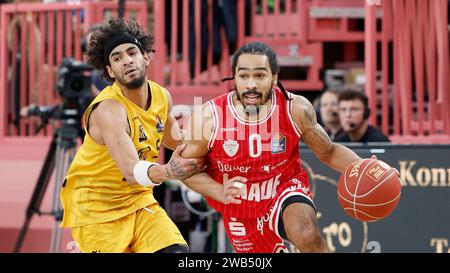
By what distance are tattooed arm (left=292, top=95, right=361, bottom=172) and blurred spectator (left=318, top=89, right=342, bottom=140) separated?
2.29 meters

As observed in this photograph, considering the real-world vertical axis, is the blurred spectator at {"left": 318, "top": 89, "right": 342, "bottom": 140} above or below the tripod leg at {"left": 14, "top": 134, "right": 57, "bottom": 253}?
above

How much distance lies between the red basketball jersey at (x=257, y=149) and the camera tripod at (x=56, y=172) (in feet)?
8.38

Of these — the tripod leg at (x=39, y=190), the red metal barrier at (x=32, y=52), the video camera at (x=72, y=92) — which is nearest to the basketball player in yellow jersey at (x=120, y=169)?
the video camera at (x=72, y=92)

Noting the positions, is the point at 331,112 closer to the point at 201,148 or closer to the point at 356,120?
the point at 356,120

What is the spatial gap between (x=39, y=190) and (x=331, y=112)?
8.89 feet

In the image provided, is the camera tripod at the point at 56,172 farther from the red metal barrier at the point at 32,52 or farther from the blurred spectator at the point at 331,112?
the blurred spectator at the point at 331,112

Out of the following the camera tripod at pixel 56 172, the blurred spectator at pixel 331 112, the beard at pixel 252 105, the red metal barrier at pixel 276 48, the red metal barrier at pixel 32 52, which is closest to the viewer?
the beard at pixel 252 105

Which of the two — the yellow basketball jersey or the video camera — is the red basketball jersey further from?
the video camera

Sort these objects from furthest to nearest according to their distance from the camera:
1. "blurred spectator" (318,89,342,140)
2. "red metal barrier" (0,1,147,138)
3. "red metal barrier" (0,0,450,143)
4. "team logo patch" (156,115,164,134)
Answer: "red metal barrier" (0,1,147,138) → "red metal barrier" (0,0,450,143) → "blurred spectator" (318,89,342,140) → "team logo patch" (156,115,164,134)

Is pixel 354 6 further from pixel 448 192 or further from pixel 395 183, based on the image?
pixel 395 183

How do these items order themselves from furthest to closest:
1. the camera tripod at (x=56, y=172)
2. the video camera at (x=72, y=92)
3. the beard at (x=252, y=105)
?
the camera tripod at (x=56, y=172), the video camera at (x=72, y=92), the beard at (x=252, y=105)

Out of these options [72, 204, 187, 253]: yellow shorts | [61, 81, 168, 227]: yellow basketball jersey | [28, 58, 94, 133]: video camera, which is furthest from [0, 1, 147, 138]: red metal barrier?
[72, 204, 187, 253]: yellow shorts

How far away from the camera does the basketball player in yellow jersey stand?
19.8 ft

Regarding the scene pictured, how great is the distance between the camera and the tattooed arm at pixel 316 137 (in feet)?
20.3
